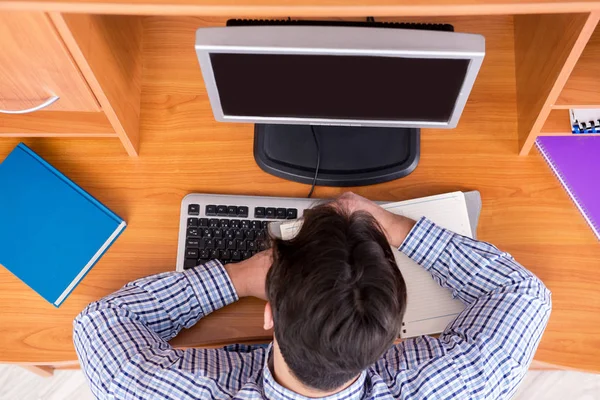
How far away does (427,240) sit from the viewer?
3.67 feet

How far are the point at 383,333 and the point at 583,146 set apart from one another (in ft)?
2.47

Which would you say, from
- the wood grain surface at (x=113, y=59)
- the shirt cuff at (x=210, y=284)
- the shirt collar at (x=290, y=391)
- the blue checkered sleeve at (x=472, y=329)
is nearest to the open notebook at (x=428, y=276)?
the blue checkered sleeve at (x=472, y=329)

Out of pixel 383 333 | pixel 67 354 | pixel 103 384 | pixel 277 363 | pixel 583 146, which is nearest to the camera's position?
pixel 383 333

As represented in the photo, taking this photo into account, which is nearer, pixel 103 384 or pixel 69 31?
pixel 69 31

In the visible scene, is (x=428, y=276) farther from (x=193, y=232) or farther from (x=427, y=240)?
(x=193, y=232)

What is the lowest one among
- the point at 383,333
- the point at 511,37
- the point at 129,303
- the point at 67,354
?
the point at 67,354

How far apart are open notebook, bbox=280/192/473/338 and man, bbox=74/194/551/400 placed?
0.11 ft

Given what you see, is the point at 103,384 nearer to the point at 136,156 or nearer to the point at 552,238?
the point at 136,156

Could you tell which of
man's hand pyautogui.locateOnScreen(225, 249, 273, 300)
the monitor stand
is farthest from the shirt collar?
the monitor stand

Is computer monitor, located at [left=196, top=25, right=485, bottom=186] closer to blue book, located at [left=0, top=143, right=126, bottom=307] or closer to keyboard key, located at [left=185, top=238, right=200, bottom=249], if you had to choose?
keyboard key, located at [left=185, top=238, right=200, bottom=249]

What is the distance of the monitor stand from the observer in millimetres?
1215

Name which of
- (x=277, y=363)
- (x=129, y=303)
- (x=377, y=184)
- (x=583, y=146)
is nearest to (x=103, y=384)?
(x=129, y=303)

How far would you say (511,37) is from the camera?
4.21 feet

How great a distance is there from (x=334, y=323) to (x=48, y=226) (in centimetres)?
71
